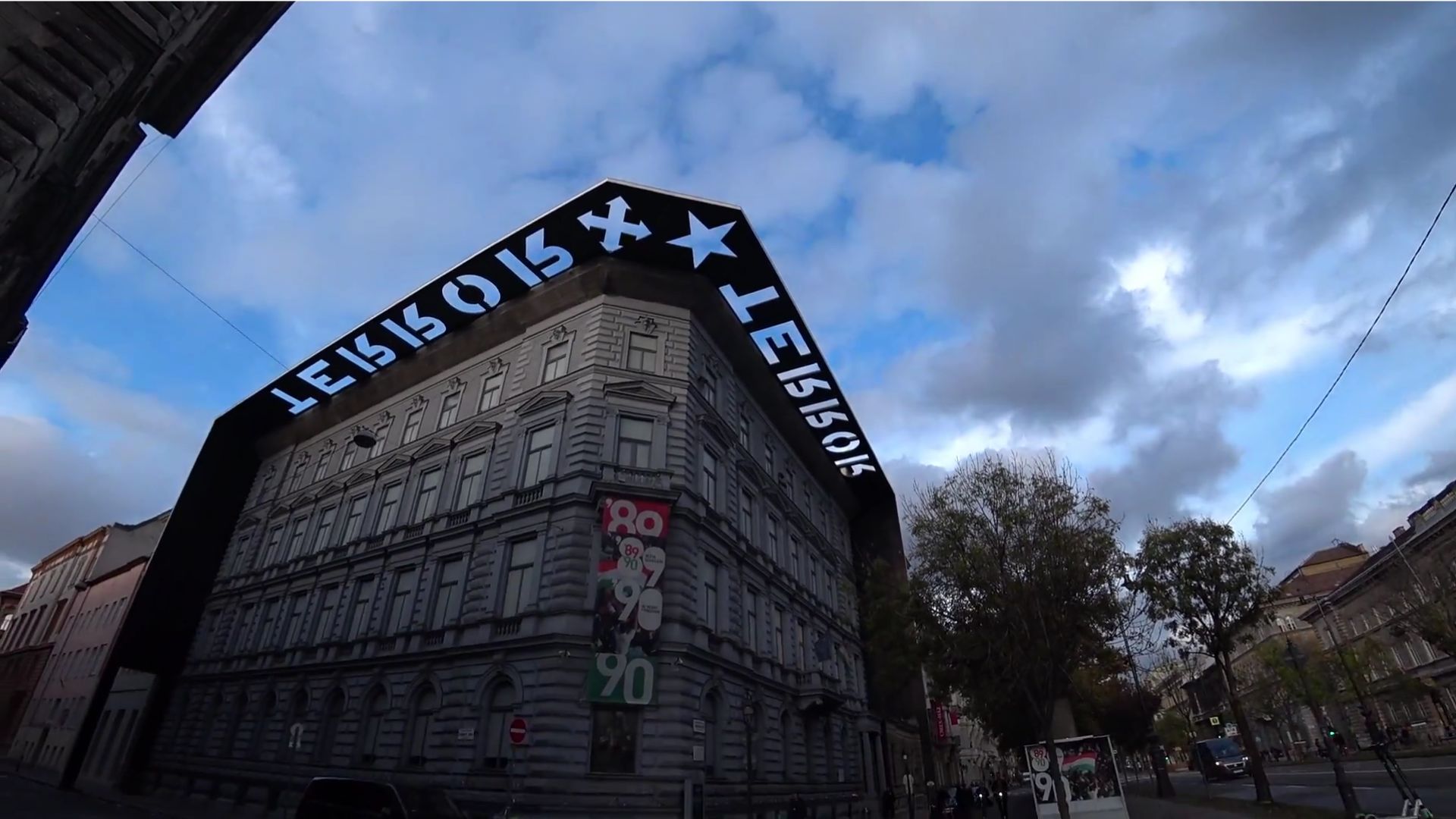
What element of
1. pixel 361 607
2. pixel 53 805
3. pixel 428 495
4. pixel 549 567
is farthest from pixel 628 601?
pixel 53 805

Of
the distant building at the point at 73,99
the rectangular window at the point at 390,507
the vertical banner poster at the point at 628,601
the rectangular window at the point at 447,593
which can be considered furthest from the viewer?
the rectangular window at the point at 390,507

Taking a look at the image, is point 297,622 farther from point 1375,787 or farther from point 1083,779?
point 1375,787

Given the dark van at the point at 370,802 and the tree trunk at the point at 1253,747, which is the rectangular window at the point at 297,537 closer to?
the dark van at the point at 370,802

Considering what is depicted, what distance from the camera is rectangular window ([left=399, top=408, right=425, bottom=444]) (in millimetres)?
29391

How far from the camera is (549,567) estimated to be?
20.1 meters

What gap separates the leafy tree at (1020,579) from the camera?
19406 mm

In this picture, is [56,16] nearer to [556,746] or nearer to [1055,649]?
[556,746]

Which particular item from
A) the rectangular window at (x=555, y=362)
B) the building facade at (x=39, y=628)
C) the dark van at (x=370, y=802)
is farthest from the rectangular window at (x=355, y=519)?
the building facade at (x=39, y=628)

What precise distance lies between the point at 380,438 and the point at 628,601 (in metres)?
18.3

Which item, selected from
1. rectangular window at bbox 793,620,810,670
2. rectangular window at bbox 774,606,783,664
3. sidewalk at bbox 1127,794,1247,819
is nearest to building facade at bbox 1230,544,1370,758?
sidewalk at bbox 1127,794,1247,819

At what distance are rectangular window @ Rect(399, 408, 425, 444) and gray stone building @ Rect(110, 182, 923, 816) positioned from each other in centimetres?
12

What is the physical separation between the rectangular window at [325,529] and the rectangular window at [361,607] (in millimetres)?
4895

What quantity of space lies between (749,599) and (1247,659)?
8148cm

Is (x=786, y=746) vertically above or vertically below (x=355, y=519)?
below
